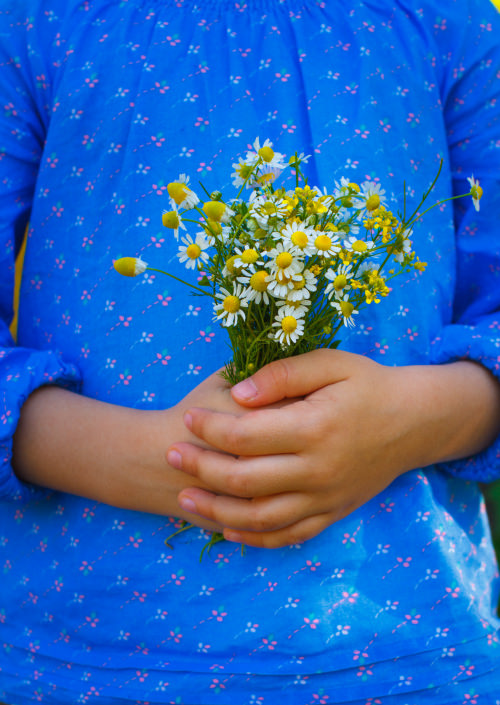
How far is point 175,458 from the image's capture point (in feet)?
2.47

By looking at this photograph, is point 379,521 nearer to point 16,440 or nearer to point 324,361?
point 324,361

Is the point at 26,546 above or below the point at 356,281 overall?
below

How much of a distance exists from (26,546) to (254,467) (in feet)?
1.34

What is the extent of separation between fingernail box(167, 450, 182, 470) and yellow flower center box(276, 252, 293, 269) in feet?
0.94

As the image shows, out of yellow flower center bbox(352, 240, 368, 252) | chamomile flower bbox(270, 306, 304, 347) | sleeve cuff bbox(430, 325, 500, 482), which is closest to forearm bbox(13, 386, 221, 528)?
chamomile flower bbox(270, 306, 304, 347)

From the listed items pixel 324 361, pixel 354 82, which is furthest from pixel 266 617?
pixel 354 82

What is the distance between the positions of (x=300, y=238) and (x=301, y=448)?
0.83ft

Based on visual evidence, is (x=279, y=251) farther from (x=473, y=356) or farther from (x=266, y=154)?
(x=473, y=356)

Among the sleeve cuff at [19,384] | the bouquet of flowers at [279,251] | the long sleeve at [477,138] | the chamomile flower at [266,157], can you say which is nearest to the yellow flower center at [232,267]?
the bouquet of flowers at [279,251]

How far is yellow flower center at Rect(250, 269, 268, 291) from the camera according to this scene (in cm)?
59

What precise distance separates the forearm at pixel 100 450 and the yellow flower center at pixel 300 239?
0.30 m

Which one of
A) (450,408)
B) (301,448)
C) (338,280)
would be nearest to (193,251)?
(338,280)

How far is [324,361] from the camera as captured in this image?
731mm

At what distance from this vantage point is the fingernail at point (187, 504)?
749 millimetres
